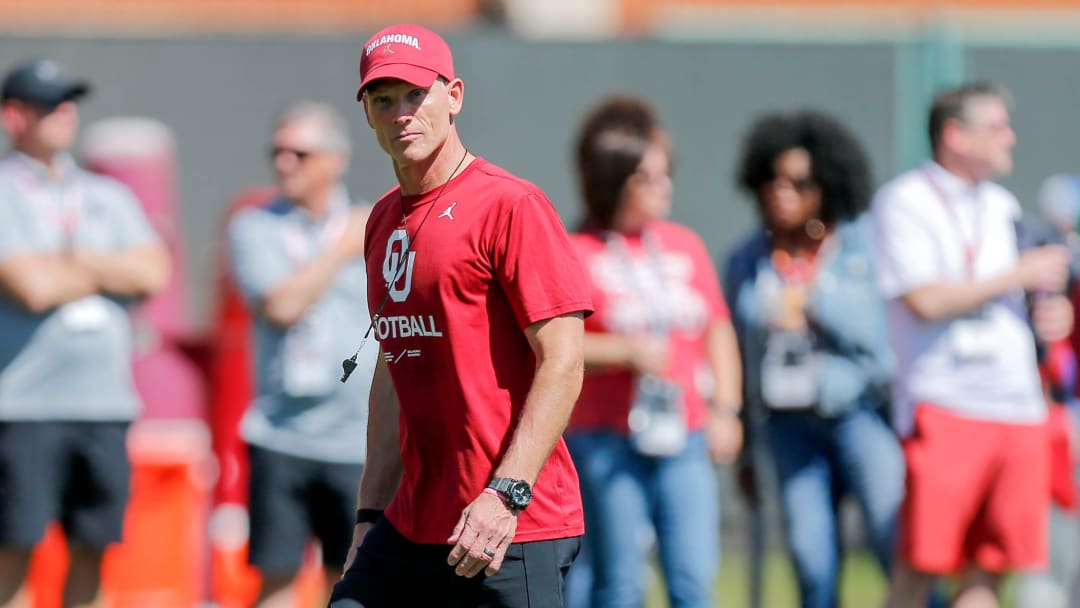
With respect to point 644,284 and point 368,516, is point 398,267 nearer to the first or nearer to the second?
point 368,516

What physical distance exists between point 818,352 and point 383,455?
2.84 metres

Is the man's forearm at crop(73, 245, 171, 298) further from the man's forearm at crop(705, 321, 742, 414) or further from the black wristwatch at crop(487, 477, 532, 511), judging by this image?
the black wristwatch at crop(487, 477, 532, 511)

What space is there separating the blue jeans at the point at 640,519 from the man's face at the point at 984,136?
1.52 m

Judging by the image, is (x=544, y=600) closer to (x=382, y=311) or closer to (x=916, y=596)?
(x=382, y=311)

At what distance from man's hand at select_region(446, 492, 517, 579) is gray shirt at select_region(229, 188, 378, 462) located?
2.74 metres

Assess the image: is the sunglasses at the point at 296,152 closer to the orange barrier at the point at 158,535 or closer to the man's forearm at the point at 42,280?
the man's forearm at the point at 42,280

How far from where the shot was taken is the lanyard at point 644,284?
6836 mm

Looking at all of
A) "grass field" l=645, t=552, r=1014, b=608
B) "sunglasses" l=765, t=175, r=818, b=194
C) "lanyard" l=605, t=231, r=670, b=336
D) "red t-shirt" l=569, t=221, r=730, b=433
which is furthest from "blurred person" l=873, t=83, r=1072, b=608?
"grass field" l=645, t=552, r=1014, b=608

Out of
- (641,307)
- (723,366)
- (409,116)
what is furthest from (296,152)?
(409,116)

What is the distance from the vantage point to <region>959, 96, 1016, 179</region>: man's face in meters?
6.77

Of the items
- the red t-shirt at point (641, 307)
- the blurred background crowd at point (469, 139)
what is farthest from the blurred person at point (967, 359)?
the blurred background crowd at point (469, 139)

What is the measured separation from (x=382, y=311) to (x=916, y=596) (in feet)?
10.4

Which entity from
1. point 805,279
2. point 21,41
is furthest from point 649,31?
point 805,279

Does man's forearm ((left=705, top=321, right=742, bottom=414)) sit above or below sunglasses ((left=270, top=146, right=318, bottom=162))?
below
